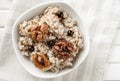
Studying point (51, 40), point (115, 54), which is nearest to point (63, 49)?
point (51, 40)

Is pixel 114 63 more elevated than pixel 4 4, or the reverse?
pixel 4 4

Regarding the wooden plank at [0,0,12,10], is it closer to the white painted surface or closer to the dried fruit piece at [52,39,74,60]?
the dried fruit piece at [52,39,74,60]

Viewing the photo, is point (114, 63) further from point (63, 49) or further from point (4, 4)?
point (4, 4)

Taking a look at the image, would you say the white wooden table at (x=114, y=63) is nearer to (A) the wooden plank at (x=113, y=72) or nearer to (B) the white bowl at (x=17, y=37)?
(A) the wooden plank at (x=113, y=72)

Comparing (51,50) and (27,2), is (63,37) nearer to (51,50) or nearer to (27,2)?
(51,50)

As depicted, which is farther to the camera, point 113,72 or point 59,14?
point 113,72

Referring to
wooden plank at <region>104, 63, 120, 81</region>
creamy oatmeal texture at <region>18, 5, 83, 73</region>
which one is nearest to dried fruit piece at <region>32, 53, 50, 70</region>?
creamy oatmeal texture at <region>18, 5, 83, 73</region>

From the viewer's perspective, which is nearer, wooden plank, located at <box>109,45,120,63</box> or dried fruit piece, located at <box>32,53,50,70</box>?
dried fruit piece, located at <box>32,53,50,70</box>
